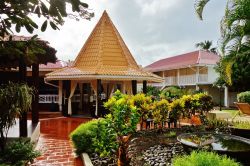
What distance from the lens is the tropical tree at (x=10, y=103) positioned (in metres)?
6.21

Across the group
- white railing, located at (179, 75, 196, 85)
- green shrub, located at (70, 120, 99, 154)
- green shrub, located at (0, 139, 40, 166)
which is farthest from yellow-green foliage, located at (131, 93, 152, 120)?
white railing, located at (179, 75, 196, 85)

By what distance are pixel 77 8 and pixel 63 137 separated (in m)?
10.00

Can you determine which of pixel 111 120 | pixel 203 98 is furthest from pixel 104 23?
pixel 111 120

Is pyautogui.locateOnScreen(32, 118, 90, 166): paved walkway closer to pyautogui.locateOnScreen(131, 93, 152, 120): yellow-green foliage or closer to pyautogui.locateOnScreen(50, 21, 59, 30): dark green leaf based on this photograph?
pyautogui.locateOnScreen(131, 93, 152, 120): yellow-green foliage

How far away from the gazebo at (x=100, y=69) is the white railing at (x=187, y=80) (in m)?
14.4

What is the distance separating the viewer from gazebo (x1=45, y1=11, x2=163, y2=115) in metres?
18.0

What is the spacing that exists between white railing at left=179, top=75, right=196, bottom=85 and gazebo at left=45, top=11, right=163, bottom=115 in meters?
14.4

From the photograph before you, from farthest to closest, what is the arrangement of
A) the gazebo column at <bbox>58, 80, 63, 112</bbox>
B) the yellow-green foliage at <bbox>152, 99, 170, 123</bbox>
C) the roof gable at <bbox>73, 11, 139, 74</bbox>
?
the gazebo column at <bbox>58, 80, 63, 112</bbox>
the roof gable at <bbox>73, 11, 139, 74</bbox>
the yellow-green foliage at <bbox>152, 99, 170, 123</bbox>

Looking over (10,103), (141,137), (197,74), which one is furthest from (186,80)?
(10,103)

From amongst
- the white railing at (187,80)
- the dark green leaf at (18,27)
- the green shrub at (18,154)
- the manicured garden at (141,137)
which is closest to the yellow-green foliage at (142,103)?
the manicured garden at (141,137)

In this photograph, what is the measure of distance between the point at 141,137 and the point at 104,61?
30.8ft

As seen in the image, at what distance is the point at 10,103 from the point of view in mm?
6297

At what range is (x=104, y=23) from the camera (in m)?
21.2

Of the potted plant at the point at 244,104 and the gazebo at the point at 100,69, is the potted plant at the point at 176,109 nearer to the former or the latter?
the gazebo at the point at 100,69
